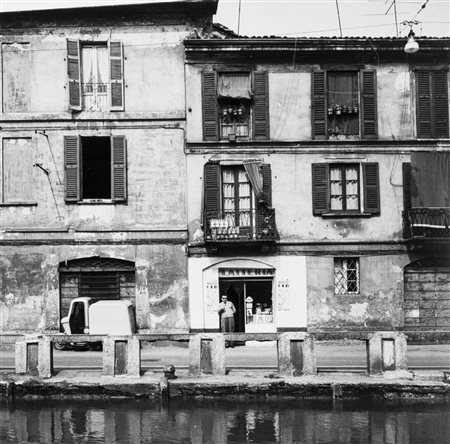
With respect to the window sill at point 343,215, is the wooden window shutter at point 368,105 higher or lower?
higher

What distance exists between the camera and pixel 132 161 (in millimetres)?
27094

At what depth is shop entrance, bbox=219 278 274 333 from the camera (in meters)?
27.5

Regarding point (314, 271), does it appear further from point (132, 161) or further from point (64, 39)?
point (64, 39)

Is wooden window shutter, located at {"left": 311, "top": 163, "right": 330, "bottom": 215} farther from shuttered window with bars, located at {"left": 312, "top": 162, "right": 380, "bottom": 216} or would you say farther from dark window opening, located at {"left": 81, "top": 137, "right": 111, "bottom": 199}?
dark window opening, located at {"left": 81, "top": 137, "right": 111, "bottom": 199}

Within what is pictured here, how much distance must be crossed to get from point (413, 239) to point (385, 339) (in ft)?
30.8

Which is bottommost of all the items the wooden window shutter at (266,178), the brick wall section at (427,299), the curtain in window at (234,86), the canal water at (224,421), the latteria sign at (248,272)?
the canal water at (224,421)

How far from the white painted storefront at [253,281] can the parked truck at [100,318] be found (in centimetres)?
249

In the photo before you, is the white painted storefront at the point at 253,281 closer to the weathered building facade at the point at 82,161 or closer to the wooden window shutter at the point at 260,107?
the weathered building facade at the point at 82,161

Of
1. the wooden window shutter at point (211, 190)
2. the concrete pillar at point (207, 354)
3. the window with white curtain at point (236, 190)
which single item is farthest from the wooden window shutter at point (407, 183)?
the concrete pillar at point (207, 354)

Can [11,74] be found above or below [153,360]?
above

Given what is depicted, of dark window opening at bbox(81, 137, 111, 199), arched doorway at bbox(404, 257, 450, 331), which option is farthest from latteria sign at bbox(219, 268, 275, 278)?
dark window opening at bbox(81, 137, 111, 199)

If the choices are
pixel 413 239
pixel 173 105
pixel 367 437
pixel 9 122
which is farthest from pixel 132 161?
pixel 367 437

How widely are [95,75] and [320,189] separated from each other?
8.64 m

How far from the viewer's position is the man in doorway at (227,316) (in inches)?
1046
